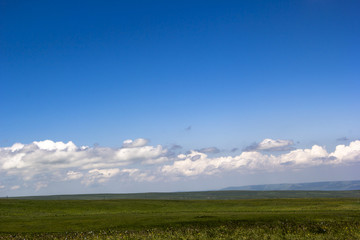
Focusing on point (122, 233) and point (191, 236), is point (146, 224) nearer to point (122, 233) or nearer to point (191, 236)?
point (122, 233)

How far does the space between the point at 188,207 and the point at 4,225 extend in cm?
Result: 4539

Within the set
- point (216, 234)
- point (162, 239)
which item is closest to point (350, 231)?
point (216, 234)

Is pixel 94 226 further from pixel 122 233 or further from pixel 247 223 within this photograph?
pixel 247 223

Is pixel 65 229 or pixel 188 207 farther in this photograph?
pixel 188 207

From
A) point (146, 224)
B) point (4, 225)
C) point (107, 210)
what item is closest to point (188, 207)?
point (107, 210)

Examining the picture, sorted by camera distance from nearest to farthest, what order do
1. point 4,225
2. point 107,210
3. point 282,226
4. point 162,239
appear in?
point 162,239 < point 282,226 < point 4,225 < point 107,210

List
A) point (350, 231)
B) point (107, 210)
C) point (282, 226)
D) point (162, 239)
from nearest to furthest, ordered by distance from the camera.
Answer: point (162, 239), point (350, 231), point (282, 226), point (107, 210)

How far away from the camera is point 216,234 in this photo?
40.6 meters

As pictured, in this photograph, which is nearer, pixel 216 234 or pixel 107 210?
pixel 216 234

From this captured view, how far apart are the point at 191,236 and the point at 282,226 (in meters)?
13.8

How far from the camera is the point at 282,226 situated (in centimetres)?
4472

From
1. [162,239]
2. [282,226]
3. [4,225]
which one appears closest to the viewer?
[162,239]

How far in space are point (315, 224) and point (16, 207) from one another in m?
69.5

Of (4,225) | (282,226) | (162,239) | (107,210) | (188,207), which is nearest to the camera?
(162,239)
